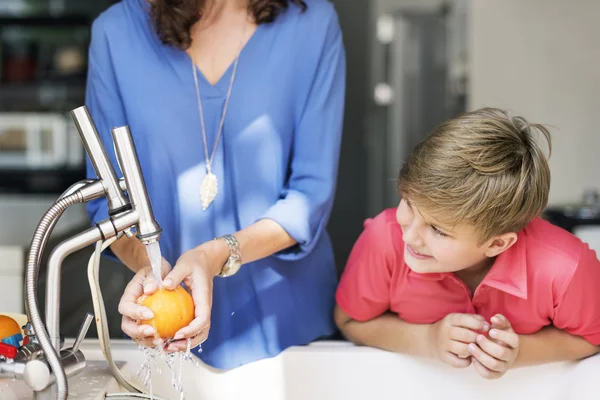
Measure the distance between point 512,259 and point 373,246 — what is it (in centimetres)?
25

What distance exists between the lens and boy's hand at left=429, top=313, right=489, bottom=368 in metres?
1.27

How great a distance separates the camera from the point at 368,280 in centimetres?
140

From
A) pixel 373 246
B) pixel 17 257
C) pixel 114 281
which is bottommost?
pixel 114 281

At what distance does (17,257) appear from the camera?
2365 millimetres

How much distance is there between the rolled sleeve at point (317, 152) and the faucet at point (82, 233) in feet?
1.44

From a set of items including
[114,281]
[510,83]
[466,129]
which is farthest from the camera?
[510,83]

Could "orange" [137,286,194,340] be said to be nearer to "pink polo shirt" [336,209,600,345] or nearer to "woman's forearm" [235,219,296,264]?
"woman's forearm" [235,219,296,264]

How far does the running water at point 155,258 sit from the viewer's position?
3.20 feet

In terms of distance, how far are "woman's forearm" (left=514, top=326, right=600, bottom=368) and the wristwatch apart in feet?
1.62

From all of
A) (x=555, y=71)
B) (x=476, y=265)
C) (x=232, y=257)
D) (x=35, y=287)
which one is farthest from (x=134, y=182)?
(x=555, y=71)

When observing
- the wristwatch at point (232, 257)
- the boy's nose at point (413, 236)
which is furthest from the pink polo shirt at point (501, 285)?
the wristwatch at point (232, 257)

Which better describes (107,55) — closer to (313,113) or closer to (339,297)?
(313,113)

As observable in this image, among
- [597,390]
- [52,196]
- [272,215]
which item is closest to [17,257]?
[272,215]

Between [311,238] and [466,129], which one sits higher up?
[466,129]
